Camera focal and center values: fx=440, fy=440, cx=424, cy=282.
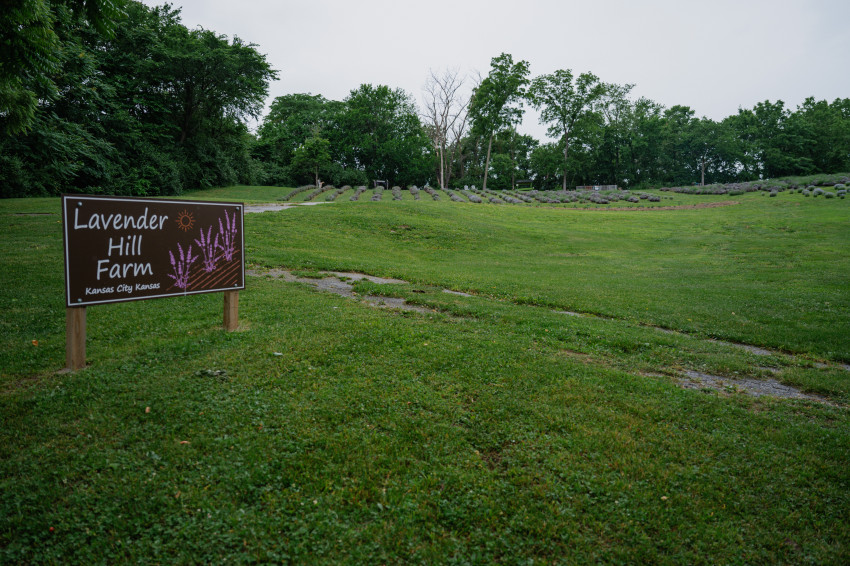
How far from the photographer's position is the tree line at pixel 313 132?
29703 millimetres

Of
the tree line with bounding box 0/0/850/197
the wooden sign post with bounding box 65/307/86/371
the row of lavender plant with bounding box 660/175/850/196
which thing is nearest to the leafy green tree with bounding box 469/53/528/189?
the tree line with bounding box 0/0/850/197

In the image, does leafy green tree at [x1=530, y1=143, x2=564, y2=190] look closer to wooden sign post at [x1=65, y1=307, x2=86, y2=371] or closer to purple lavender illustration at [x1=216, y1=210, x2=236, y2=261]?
purple lavender illustration at [x1=216, y1=210, x2=236, y2=261]

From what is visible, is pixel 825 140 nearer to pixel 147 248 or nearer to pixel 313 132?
pixel 313 132

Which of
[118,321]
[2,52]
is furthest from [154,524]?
[118,321]

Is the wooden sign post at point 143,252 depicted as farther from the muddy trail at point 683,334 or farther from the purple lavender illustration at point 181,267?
the muddy trail at point 683,334

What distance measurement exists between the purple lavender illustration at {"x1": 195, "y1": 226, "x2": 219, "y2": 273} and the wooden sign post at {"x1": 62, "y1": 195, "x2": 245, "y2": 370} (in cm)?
2

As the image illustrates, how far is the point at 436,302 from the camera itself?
1052cm

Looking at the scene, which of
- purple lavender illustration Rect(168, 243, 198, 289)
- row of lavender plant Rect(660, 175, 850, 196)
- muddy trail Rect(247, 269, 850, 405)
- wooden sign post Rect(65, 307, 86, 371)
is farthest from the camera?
row of lavender plant Rect(660, 175, 850, 196)

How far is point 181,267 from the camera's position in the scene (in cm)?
674

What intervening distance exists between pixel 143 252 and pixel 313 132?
6190cm

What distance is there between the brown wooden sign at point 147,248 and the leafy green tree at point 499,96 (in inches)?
2290

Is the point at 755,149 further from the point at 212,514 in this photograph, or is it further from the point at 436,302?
the point at 212,514

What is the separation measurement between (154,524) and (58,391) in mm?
2957

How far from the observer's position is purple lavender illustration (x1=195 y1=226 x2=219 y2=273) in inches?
277
